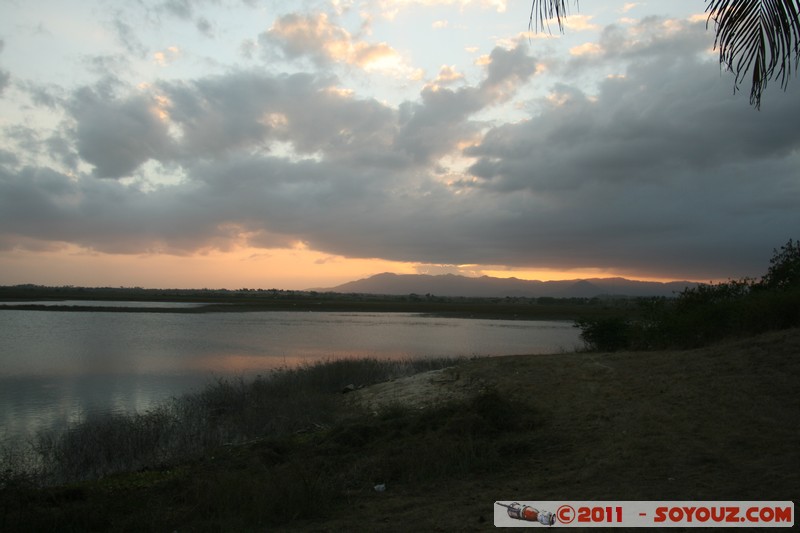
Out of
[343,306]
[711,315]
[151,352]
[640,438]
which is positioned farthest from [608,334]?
[343,306]

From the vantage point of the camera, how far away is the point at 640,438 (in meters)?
8.07

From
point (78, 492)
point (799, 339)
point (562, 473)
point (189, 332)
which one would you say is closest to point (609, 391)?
point (799, 339)

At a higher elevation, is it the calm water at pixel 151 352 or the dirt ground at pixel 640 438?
the dirt ground at pixel 640 438

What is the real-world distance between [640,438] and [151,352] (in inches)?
1116

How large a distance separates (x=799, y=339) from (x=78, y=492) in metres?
13.4

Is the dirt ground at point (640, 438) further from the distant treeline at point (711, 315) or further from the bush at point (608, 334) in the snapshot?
the bush at point (608, 334)

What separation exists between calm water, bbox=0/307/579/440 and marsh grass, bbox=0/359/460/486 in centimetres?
235

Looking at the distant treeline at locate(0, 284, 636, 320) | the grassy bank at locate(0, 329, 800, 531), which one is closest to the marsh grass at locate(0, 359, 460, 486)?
the grassy bank at locate(0, 329, 800, 531)

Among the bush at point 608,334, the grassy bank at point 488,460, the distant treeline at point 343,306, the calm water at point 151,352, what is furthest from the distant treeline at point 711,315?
the distant treeline at point 343,306

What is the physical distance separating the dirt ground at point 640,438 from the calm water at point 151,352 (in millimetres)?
10050

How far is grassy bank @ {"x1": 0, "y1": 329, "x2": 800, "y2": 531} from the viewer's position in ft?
20.3

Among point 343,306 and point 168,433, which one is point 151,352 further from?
point 343,306

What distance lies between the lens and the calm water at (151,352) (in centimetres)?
1797

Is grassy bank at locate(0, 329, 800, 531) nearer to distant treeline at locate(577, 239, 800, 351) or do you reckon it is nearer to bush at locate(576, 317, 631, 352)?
distant treeline at locate(577, 239, 800, 351)
